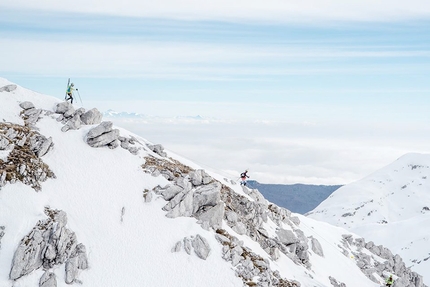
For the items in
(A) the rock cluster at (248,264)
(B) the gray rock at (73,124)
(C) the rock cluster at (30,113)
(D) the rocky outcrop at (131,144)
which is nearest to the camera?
(A) the rock cluster at (248,264)

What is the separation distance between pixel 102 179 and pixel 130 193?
3.66m

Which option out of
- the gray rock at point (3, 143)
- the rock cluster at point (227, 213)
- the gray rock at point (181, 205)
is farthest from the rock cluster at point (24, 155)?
the gray rock at point (181, 205)

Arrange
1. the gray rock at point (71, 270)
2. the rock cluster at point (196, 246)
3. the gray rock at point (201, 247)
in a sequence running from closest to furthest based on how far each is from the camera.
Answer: the gray rock at point (71, 270), the rock cluster at point (196, 246), the gray rock at point (201, 247)

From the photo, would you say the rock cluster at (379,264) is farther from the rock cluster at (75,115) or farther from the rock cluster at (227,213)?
the rock cluster at (75,115)

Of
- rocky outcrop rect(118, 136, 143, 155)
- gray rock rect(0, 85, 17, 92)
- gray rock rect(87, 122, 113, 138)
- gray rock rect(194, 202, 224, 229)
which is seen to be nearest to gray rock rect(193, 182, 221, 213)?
gray rock rect(194, 202, 224, 229)

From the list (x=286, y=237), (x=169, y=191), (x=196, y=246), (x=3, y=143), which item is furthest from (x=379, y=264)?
(x=3, y=143)

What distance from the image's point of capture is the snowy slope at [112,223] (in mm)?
51875

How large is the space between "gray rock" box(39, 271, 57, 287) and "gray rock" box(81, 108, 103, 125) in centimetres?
2486

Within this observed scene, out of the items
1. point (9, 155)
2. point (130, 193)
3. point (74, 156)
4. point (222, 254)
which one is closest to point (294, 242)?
point (222, 254)

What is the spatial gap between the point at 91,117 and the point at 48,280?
2624cm

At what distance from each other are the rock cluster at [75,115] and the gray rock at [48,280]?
75.3 ft

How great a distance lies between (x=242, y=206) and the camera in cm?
6950

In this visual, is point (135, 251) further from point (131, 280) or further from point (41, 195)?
point (41, 195)

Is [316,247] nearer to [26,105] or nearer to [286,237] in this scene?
[286,237]
